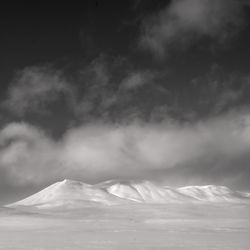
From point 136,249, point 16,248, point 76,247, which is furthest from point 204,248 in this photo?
point 16,248

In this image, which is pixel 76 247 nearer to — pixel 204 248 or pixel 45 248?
pixel 45 248

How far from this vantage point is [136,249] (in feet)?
102

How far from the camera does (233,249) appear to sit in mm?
30516

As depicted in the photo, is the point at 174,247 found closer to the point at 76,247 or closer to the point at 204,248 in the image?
the point at 204,248

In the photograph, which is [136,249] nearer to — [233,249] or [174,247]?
[174,247]

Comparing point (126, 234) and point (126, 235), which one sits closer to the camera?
point (126, 235)

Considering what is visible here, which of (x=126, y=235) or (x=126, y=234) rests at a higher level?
Result: (x=126, y=234)

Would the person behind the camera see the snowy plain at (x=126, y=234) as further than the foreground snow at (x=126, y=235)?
Yes

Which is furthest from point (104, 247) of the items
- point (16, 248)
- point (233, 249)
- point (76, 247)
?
point (233, 249)

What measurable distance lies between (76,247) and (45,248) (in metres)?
2.75

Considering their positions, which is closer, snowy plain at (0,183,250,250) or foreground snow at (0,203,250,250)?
foreground snow at (0,203,250,250)

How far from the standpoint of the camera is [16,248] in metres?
31.0

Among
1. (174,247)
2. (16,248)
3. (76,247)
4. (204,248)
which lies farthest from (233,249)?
(16,248)

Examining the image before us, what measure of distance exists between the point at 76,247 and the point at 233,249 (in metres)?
13.7
